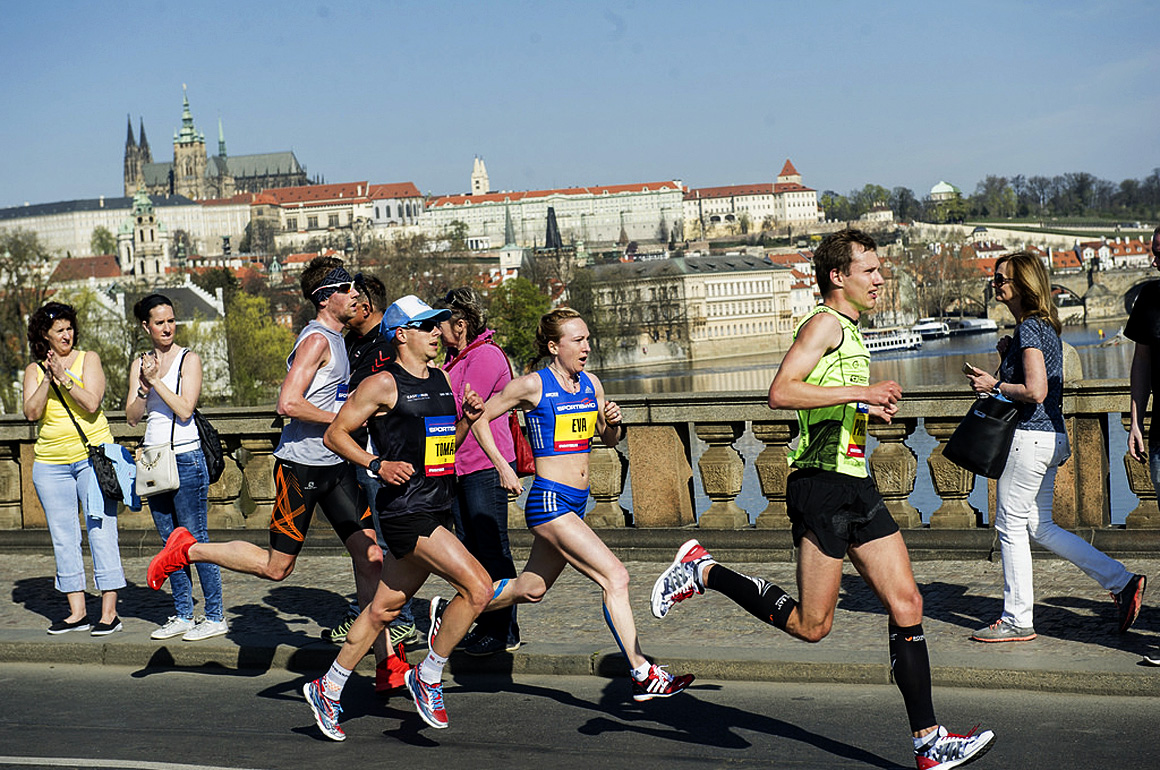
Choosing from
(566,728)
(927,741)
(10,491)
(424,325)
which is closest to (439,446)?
(424,325)

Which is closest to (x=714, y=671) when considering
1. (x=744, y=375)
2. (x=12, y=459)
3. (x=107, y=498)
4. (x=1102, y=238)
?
(x=107, y=498)

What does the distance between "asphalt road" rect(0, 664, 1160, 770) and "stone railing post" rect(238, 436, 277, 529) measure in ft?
10.2

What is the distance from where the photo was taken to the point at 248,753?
5.21m

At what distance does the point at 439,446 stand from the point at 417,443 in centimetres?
8

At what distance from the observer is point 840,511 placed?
4.64 meters

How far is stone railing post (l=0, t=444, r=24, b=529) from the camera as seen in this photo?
33.9 feet

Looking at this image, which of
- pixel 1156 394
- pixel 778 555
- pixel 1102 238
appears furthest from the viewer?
pixel 1102 238

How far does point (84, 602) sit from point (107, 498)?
60 centimetres

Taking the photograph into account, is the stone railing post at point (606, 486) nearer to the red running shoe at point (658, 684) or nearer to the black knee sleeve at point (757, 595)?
the red running shoe at point (658, 684)

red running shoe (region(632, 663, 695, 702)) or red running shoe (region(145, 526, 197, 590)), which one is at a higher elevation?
red running shoe (region(145, 526, 197, 590))

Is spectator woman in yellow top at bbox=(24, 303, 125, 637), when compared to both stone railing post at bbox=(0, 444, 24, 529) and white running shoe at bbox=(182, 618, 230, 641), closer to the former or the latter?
white running shoe at bbox=(182, 618, 230, 641)

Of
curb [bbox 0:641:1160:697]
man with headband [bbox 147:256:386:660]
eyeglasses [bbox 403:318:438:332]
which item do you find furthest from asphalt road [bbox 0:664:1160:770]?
eyeglasses [bbox 403:318:438:332]

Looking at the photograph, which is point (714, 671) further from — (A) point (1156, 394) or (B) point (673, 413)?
(B) point (673, 413)

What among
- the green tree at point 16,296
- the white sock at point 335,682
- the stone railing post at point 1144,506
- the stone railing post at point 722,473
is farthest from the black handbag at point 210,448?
the green tree at point 16,296
